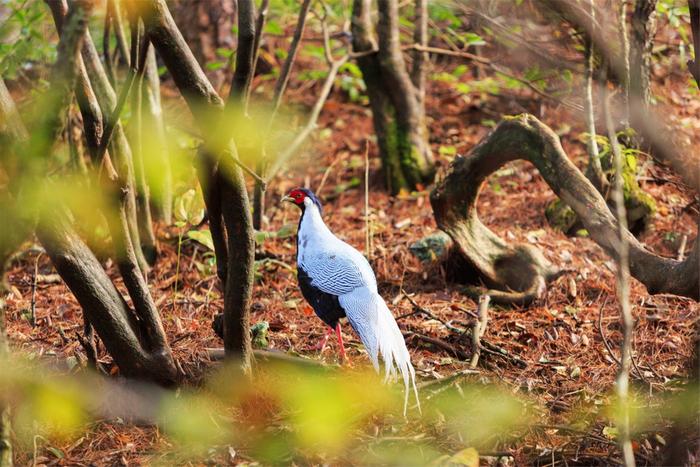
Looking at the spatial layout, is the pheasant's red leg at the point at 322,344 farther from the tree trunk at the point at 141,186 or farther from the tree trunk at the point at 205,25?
the tree trunk at the point at 205,25

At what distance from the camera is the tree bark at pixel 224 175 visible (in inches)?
120

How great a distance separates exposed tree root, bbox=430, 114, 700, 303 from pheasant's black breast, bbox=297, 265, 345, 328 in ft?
3.61

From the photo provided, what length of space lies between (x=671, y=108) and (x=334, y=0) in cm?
328

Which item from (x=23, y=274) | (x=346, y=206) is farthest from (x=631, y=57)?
(x=23, y=274)

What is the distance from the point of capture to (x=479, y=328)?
4.25m

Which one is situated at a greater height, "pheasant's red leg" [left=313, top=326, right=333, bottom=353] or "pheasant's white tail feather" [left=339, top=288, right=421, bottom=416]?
"pheasant's white tail feather" [left=339, top=288, right=421, bottom=416]

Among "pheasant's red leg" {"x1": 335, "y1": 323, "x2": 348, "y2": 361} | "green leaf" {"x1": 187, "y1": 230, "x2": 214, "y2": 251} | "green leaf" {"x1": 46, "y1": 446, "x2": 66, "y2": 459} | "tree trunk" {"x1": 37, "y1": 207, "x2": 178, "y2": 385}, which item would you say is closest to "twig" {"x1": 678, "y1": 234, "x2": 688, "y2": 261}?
"pheasant's red leg" {"x1": 335, "y1": 323, "x2": 348, "y2": 361}

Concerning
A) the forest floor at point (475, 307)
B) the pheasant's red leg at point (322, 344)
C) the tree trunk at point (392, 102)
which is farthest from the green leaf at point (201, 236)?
the tree trunk at point (392, 102)

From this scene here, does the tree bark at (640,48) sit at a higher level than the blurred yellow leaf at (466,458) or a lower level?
higher

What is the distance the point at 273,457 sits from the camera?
3297 millimetres

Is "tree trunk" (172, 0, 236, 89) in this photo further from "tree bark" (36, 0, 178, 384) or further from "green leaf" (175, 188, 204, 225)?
"tree bark" (36, 0, 178, 384)

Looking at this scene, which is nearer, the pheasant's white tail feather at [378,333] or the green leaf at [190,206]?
the pheasant's white tail feather at [378,333]

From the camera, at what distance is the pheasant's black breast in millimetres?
4152

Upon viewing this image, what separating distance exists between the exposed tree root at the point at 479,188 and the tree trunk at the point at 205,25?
140 inches
